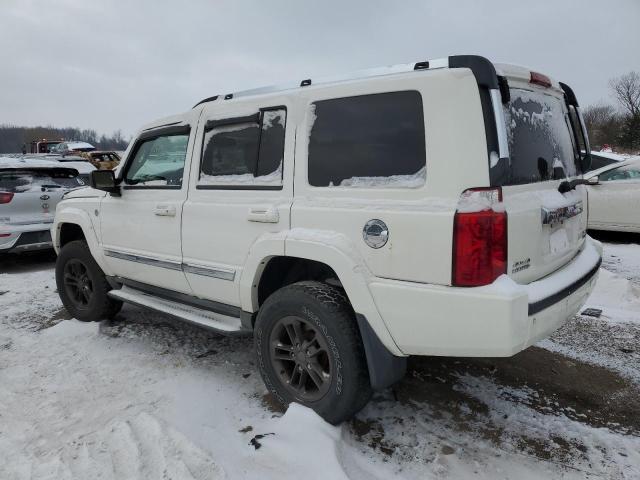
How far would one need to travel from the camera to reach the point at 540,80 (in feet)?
8.82

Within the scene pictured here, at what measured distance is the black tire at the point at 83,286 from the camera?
14.6 ft

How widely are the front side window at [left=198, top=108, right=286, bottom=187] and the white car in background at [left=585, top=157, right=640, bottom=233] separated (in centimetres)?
645

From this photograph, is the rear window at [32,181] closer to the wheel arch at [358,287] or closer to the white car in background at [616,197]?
the wheel arch at [358,287]

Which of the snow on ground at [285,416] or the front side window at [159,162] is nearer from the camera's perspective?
the snow on ground at [285,416]

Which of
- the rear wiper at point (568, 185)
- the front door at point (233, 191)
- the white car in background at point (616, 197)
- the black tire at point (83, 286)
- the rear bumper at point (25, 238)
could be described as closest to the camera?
the rear wiper at point (568, 185)

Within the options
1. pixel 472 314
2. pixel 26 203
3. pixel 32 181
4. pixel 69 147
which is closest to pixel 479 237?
pixel 472 314

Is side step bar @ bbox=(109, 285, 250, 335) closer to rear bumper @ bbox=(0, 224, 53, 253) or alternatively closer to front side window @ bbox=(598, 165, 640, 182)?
rear bumper @ bbox=(0, 224, 53, 253)

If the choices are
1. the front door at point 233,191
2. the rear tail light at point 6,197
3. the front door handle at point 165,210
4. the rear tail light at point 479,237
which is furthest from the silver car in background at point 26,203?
the rear tail light at point 479,237

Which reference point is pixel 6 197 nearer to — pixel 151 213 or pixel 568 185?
pixel 151 213

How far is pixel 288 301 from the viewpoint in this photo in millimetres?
2805

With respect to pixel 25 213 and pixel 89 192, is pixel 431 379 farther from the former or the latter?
pixel 25 213

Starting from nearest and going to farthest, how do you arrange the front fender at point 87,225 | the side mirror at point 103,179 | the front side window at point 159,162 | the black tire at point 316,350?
the black tire at point 316,350 < the front side window at point 159,162 < the side mirror at point 103,179 < the front fender at point 87,225

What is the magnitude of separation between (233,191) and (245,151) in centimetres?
28

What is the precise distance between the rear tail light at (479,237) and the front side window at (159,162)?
2.23 meters
